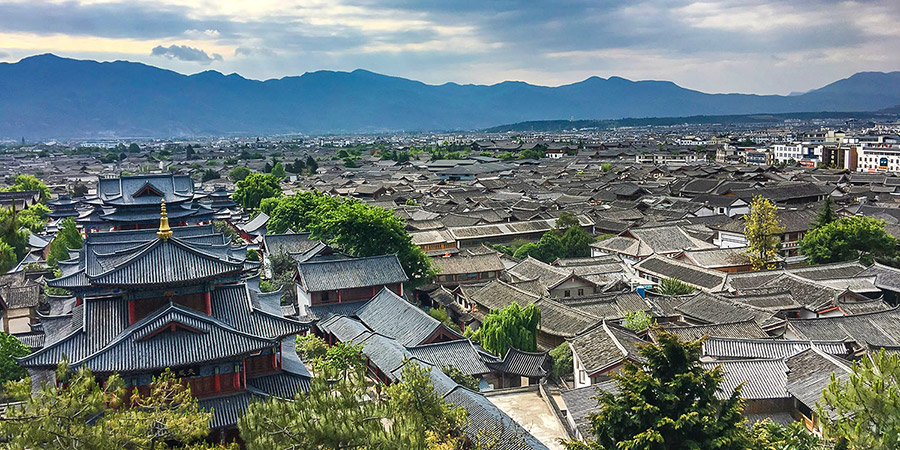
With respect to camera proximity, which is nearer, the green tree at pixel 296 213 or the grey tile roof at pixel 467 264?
the grey tile roof at pixel 467 264

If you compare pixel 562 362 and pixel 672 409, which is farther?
pixel 562 362

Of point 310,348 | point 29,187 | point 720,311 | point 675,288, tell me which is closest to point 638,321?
point 720,311

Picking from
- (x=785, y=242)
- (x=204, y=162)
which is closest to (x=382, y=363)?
(x=785, y=242)

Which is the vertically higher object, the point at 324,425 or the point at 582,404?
the point at 324,425

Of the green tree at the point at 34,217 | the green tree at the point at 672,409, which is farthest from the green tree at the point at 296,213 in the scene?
the green tree at the point at 672,409

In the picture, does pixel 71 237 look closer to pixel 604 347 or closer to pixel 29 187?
pixel 604 347

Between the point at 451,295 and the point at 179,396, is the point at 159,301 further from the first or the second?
the point at 451,295

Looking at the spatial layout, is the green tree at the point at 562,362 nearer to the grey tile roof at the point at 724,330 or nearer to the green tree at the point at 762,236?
the grey tile roof at the point at 724,330

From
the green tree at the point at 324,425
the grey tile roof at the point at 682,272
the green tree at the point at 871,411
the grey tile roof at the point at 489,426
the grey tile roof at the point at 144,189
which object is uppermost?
the grey tile roof at the point at 144,189
